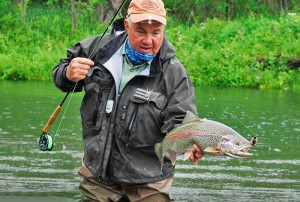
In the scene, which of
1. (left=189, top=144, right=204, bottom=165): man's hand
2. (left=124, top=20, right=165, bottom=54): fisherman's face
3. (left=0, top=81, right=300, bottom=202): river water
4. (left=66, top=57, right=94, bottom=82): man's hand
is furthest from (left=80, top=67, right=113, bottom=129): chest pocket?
(left=0, top=81, right=300, bottom=202): river water

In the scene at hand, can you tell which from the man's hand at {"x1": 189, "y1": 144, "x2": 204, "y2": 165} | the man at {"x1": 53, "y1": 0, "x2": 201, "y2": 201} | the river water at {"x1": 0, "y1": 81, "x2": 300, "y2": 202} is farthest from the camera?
the river water at {"x1": 0, "y1": 81, "x2": 300, "y2": 202}

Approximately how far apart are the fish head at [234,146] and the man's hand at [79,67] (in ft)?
3.26

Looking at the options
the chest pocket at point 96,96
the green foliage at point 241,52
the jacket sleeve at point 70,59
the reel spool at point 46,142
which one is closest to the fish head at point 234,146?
the chest pocket at point 96,96

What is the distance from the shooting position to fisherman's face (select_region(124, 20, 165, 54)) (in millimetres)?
4953

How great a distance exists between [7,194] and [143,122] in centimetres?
236

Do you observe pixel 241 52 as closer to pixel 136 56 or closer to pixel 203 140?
pixel 136 56

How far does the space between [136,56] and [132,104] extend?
30 cm

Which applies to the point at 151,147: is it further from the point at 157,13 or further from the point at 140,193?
the point at 157,13

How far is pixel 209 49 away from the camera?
73.4 feet

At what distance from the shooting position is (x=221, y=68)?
20.1 meters

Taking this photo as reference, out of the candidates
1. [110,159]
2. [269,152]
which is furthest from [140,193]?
[269,152]

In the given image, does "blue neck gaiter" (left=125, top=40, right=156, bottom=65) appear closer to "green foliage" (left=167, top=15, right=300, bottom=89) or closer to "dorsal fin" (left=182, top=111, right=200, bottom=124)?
"dorsal fin" (left=182, top=111, right=200, bottom=124)

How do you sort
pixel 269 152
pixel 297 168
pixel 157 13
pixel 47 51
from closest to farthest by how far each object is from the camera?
pixel 157 13
pixel 297 168
pixel 269 152
pixel 47 51

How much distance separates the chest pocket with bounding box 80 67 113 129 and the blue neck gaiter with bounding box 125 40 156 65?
0.19 m
